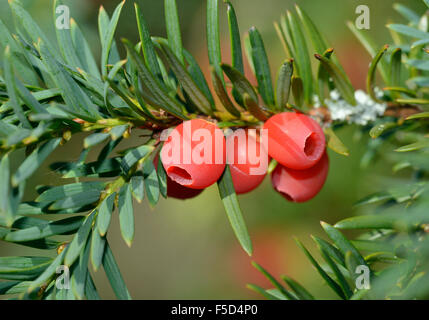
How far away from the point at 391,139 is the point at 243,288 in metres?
0.91

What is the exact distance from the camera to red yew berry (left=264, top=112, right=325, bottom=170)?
465mm

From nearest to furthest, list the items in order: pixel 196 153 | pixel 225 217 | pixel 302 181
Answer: pixel 196 153 → pixel 302 181 → pixel 225 217

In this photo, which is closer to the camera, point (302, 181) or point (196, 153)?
point (196, 153)

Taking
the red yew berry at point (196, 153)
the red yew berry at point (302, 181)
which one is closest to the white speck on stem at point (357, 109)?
the red yew berry at point (302, 181)

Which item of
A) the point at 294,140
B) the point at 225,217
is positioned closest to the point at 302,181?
the point at 294,140

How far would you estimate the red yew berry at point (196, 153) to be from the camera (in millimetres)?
418

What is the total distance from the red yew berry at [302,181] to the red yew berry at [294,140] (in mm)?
46

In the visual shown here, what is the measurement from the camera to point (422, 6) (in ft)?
3.28

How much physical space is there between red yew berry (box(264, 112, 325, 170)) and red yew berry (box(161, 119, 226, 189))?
0.24ft

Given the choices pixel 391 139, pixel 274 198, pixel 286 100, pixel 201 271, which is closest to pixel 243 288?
pixel 201 271

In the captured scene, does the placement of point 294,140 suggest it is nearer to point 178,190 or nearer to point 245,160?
point 245,160

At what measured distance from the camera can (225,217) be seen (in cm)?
133

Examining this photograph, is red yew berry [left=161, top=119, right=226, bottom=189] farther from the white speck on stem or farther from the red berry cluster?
the white speck on stem
